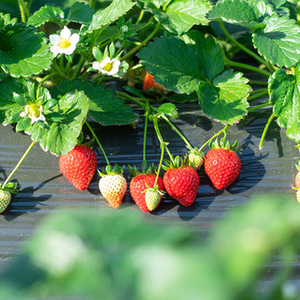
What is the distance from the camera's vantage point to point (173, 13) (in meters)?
1.16

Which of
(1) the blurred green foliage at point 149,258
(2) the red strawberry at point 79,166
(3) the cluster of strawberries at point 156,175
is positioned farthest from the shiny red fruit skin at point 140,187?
(1) the blurred green foliage at point 149,258

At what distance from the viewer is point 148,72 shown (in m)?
1.13

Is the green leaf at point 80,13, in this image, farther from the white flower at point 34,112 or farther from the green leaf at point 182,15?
the white flower at point 34,112

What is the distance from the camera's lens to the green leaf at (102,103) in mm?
1071

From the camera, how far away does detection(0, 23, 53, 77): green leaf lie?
105 cm

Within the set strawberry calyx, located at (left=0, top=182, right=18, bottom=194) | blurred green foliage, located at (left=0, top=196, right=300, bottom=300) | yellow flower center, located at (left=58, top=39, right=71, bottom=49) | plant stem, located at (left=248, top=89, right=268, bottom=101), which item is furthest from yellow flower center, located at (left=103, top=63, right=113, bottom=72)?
blurred green foliage, located at (left=0, top=196, right=300, bottom=300)

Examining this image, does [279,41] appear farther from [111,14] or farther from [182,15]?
[111,14]

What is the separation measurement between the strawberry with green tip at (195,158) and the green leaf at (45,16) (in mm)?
487

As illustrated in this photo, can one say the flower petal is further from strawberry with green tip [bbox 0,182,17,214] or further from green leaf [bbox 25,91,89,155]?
strawberry with green tip [bbox 0,182,17,214]

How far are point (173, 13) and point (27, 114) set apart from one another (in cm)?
48

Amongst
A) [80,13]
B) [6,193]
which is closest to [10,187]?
[6,193]

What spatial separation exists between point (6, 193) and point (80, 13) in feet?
1.78

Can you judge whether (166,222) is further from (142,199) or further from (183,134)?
(183,134)

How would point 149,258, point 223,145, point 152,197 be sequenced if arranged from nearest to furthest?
point 149,258 → point 152,197 → point 223,145
